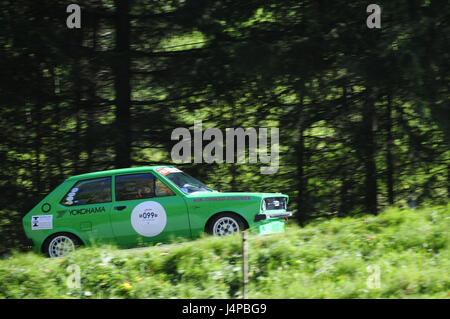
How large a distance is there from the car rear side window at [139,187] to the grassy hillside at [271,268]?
135 cm

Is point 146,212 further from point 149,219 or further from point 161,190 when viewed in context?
point 161,190

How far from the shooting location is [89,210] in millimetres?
9703

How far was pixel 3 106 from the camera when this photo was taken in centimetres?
1455

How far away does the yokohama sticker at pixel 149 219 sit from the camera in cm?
933

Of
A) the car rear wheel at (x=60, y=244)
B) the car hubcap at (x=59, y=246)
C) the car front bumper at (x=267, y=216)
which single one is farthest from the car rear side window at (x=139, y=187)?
the car front bumper at (x=267, y=216)

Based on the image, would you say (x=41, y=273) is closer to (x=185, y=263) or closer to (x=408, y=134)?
(x=185, y=263)

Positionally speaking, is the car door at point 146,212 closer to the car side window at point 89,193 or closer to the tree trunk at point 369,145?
the car side window at point 89,193

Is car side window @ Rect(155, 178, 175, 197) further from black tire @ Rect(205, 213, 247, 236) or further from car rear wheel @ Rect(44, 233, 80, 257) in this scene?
car rear wheel @ Rect(44, 233, 80, 257)

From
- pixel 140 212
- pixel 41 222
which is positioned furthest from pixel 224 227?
pixel 41 222
